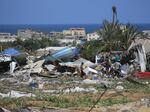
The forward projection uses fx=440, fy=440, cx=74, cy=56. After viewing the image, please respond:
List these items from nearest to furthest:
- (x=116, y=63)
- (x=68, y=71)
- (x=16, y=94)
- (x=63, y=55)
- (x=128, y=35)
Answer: (x=16, y=94) < (x=116, y=63) < (x=68, y=71) < (x=63, y=55) < (x=128, y=35)

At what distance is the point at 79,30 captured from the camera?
143 meters

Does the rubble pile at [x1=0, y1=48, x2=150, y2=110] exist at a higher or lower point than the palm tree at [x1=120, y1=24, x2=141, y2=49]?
lower

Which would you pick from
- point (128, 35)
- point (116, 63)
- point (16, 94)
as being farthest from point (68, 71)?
point (128, 35)

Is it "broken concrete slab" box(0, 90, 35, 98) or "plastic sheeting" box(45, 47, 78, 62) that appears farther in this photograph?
"plastic sheeting" box(45, 47, 78, 62)

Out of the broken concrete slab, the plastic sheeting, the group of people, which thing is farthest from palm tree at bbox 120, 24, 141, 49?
the broken concrete slab

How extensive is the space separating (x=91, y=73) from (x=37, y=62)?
14.8 feet

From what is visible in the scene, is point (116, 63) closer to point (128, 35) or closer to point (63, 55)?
point (63, 55)

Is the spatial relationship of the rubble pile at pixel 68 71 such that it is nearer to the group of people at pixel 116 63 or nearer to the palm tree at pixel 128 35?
the group of people at pixel 116 63

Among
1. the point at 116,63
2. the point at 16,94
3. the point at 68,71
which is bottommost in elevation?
the point at 68,71

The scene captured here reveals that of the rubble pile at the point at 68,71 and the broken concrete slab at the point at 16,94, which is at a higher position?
the broken concrete slab at the point at 16,94

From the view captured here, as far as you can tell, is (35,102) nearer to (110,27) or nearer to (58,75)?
(58,75)

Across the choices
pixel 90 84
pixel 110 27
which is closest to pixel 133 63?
pixel 90 84

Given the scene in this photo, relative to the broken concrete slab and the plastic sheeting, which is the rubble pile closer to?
the plastic sheeting

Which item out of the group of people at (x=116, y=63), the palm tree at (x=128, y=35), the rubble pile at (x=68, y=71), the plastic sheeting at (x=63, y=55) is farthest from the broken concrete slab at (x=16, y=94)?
the palm tree at (x=128, y=35)
